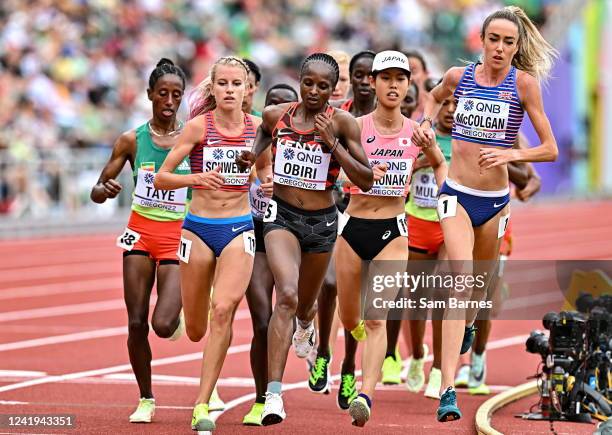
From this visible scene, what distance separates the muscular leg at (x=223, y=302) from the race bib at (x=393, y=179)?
99 cm

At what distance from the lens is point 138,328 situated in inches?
387

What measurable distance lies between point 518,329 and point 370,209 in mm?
6806

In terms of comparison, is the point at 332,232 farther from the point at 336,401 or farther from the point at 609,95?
the point at 609,95

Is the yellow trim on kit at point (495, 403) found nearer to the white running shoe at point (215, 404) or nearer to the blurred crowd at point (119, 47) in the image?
the white running shoe at point (215, 404)

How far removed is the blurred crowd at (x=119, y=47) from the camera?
2448 cm

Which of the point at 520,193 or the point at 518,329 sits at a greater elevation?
the point at 520,193

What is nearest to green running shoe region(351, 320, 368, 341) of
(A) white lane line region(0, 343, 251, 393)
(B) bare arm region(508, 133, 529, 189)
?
(B) bare arm region(508, 133, 529, 189)

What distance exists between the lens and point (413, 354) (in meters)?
11.8

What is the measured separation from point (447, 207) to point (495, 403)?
1.74 meters

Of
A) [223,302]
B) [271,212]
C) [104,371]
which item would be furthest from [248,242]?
[104,371]

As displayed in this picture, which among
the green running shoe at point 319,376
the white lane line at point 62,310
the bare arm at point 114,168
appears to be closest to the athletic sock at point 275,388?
the green running shoe at point 319,376

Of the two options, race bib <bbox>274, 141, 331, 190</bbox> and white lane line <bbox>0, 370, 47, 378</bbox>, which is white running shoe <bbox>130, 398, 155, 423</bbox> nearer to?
race bib <bbox>274, 141, 331, 190</bbox>

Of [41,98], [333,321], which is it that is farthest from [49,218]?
[333,321]

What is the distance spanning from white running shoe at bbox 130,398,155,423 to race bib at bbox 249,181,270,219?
5.38 ft
